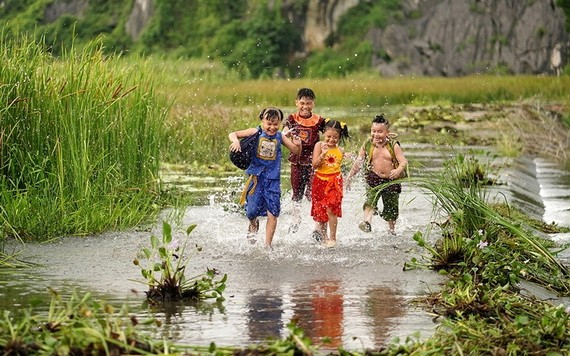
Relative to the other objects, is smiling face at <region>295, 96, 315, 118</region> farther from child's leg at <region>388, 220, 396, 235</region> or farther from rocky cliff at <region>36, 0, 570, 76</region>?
rocky cliff at <region>36, 0, 570, 76</region>

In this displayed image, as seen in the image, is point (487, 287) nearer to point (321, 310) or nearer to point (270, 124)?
point (321, 310)

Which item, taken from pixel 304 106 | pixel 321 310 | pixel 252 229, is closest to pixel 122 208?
pixel 252 229

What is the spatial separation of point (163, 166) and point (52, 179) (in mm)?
6205

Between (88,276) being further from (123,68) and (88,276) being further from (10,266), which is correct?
(123,68)

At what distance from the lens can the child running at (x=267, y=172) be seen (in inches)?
417

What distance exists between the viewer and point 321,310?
25.5 feet

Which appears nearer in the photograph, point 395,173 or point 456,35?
point 395,173

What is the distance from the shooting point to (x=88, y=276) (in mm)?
9086

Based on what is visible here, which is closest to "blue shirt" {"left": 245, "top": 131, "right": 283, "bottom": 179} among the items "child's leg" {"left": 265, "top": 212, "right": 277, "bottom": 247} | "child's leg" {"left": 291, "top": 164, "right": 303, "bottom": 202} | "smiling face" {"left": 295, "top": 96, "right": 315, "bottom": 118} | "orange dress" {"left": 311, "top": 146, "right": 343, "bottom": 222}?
"child's leg" {"left": 265, "top": 212, "right": 277, "bottom": 247}

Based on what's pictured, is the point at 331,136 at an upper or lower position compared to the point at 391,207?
upper

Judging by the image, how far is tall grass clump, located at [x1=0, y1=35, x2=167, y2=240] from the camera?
36.9 feet

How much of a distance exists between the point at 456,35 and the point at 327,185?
2409 inches

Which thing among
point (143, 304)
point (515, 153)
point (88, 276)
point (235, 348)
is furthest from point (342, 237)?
point (515, 153)

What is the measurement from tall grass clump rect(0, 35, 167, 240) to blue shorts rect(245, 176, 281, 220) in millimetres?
1479
